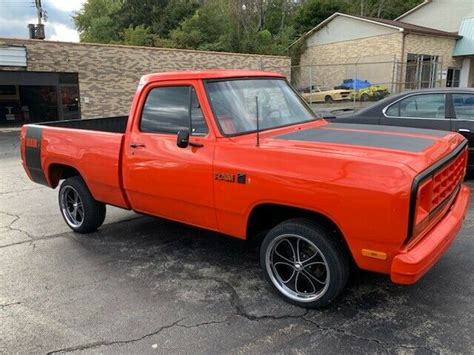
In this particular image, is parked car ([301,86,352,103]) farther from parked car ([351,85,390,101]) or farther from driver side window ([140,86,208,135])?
driver side window ([140,86,208,135])

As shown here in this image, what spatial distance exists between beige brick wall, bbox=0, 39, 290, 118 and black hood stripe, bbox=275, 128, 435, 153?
18.2 meters

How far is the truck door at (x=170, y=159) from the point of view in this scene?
3.86 meters

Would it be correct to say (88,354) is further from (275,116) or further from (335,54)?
(335,54)

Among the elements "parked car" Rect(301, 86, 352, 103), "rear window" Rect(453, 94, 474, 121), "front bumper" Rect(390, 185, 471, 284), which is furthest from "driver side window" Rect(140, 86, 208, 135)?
"parked car" Rect(301, 86, 352, 103)

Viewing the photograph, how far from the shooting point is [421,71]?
29656 millimetres

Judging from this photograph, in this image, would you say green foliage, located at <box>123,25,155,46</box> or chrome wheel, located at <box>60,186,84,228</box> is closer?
chrome wheel, located at <box>60,186,84,228</box>

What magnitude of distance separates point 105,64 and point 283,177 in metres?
20.1

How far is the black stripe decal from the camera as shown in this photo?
18.6 ft

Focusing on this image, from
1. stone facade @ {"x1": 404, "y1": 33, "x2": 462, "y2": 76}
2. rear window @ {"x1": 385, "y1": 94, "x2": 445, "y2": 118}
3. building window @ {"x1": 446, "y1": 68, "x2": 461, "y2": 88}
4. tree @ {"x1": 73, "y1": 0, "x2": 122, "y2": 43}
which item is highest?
tree @ {"x1": 73, "y1": 0, "x2": 122, "y2": 43}

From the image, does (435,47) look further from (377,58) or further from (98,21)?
(98,21)

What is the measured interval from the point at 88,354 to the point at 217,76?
258 centimetres

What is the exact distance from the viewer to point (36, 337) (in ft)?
10.7

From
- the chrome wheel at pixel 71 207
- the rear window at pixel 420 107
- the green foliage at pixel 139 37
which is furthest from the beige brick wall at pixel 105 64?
the rear window at pixel 420 107

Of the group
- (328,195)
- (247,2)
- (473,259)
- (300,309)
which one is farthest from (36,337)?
(247,2)
